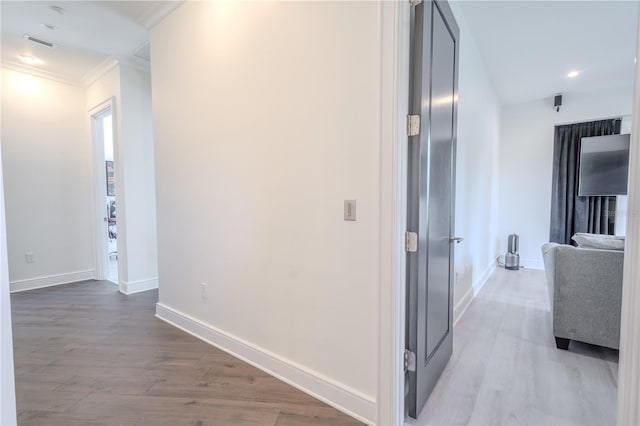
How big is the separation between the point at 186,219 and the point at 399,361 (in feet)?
6.69

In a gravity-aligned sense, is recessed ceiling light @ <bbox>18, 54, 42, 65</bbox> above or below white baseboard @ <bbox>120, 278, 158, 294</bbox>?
above

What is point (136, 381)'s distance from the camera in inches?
76.4

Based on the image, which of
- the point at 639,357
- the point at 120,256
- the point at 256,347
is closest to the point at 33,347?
the point at 120,256

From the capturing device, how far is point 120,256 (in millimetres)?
3732

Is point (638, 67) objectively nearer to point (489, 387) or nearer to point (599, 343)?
point (489, 387)

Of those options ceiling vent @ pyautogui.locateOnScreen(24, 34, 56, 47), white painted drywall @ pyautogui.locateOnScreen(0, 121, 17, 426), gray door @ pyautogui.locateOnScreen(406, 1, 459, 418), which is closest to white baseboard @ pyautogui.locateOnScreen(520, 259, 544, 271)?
gray door @ pyautogui.locateOnScreen(406, 1, 459, 418)

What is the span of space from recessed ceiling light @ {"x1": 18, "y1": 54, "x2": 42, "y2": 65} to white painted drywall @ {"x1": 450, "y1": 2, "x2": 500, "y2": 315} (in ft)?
14.9

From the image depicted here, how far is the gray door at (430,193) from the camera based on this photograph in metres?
1.49

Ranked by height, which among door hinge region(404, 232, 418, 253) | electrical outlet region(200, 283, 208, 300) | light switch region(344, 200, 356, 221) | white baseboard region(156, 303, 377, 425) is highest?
light switch region(344, 200, 356, 221)

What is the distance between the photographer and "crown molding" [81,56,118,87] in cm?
361

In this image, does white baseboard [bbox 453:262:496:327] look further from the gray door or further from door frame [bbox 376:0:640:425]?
door frame [bbox 376:0:640:425]

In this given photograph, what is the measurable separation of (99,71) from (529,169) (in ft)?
21.3

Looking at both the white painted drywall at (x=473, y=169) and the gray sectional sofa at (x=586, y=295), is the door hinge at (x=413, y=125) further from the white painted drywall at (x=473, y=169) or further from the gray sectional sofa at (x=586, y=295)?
the gray sectional sofa at (x=586, y=295)

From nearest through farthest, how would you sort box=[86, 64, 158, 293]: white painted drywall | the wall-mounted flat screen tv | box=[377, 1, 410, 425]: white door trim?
box=[377, 1, 410, 425]: white door trim
box=[86, 64, 158, 293]: white painted drywall
the wall-mounted flat screen tv
